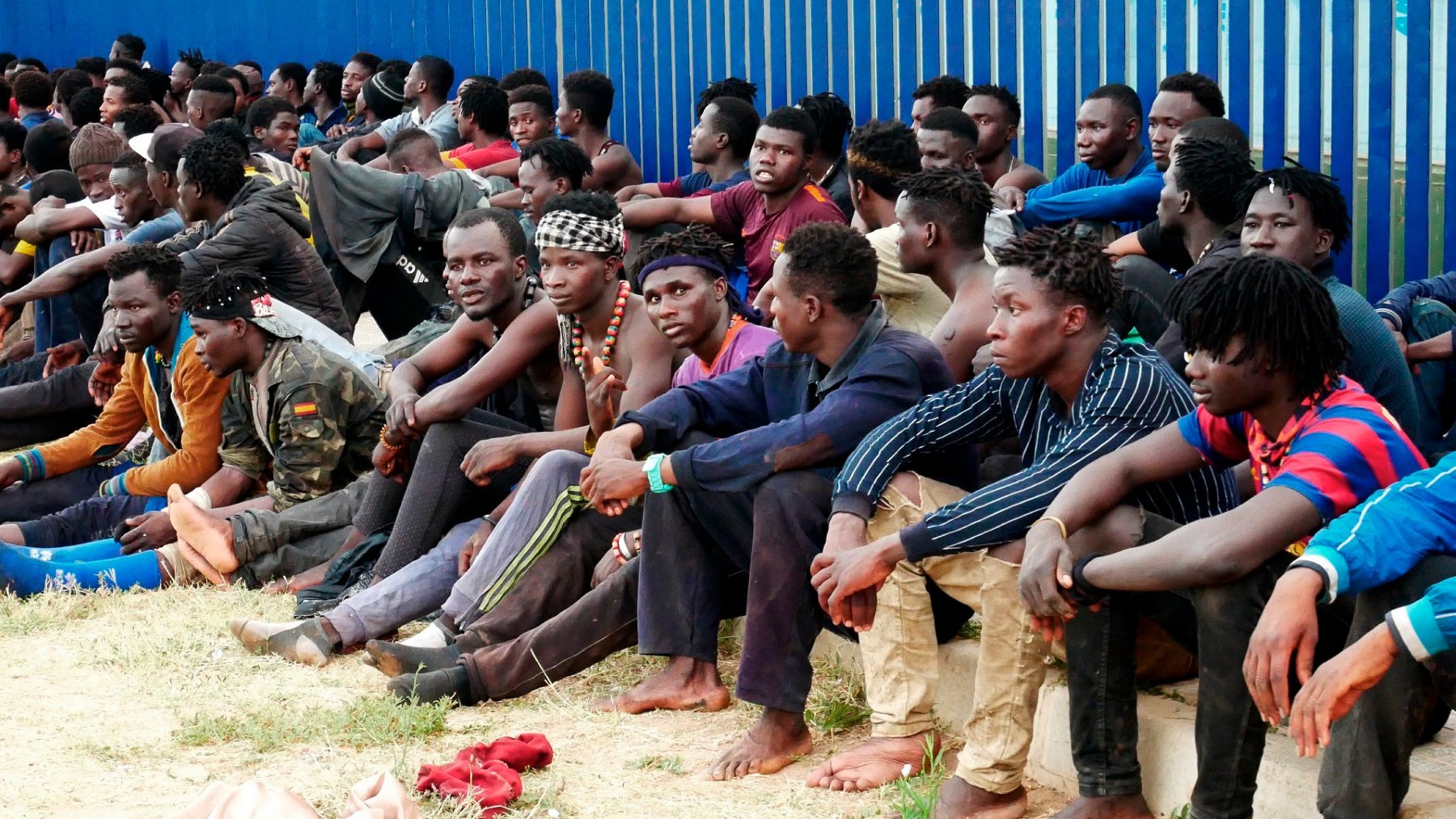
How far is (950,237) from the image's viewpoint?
5.52 m

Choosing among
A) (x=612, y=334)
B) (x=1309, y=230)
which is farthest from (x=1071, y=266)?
(x=612, y=334)

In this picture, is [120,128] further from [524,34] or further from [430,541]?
[430,541]

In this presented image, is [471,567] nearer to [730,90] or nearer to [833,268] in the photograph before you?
[833,268]

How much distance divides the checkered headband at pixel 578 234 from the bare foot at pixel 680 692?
1.66 meters

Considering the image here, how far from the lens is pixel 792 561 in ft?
14.6

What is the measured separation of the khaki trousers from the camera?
13.0ft

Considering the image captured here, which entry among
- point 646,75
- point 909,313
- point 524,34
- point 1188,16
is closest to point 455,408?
point 909,313

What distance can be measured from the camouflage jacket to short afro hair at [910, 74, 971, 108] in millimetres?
2889

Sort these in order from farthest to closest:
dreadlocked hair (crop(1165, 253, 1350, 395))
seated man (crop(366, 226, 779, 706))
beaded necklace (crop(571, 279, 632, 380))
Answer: beaded necklace (crop(571, 279, 632, 380))
seated man (crop(366, 226, 779, 706))
dreadlocked hair (crop(1165, 253, 1350, 395))

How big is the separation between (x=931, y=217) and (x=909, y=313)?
67 centimetres

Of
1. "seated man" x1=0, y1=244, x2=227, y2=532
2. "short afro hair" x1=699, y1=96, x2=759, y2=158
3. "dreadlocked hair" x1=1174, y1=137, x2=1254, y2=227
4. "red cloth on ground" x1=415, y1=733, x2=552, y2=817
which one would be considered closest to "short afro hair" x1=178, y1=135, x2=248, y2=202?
"seated man" x1=0, y1=244, x2=227, y2=532

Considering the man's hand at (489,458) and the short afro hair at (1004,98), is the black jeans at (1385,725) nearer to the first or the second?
the man's hand at (489,458)

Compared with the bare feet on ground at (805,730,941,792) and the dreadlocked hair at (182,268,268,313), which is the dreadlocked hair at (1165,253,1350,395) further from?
the dreadlocked hair at (182,268,268,313)

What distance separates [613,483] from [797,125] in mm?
2995
